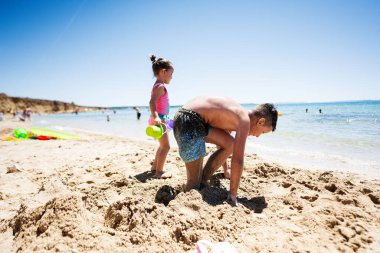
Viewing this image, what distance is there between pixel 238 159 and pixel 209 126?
55 cm

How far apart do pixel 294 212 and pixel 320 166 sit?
3042 mm

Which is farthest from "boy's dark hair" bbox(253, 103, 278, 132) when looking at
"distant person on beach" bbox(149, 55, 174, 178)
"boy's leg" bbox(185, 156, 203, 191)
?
"distant person on beach" bbox(149, 55, 174, 178)

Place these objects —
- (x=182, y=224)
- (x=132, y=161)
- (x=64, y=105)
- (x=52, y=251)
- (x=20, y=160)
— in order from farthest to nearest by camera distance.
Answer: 1. (x=64, y=105)
2. (x=20, y=160)
3. (x=132, y=161)
4. (x=182, y=224)
5. (x=52, y=251)

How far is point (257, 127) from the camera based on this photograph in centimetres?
255

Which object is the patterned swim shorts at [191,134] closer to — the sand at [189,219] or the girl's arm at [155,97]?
the sand at [189,219]

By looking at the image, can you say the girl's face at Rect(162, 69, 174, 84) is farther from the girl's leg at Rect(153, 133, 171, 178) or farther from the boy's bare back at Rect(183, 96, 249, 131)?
the boy's bare back at Rect(183, 96, 249, 131)

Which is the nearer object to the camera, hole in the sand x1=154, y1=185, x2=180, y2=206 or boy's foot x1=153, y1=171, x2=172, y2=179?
hole in the sand x1=154, y1=185, x2=180, y2=206

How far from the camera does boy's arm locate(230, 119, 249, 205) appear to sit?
87.6 inches

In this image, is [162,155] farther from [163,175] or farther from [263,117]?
[263,117]

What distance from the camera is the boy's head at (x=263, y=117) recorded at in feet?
8.26

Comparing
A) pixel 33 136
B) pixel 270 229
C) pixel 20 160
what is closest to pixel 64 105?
pixel 33 136

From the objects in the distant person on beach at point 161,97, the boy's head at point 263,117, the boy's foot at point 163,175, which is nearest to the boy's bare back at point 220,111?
the boy's head at point 263,117

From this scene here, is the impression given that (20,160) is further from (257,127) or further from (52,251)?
(257,127)

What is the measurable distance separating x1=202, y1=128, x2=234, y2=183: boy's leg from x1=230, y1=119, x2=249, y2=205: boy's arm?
1.07 feet
